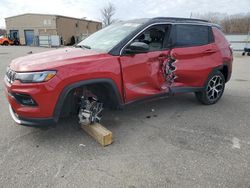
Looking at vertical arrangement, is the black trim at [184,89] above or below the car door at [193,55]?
below

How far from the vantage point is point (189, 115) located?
4.56 metres

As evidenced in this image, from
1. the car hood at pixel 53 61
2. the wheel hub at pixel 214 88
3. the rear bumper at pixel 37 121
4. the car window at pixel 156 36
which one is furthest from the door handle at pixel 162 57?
the rear bumper at pixel 37 121

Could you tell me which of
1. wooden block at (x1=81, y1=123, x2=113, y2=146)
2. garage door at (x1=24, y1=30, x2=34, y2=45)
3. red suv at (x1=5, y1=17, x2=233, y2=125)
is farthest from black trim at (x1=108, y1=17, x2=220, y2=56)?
garage door at (x1=24, y1=30, x2=34, y2=45)

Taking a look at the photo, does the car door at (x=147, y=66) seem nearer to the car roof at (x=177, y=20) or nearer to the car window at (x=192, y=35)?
the car roof at (x=177, y=20)

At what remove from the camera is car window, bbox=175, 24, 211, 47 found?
4.36 metres

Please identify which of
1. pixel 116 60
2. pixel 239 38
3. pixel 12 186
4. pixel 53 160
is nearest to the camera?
pixel 12 186

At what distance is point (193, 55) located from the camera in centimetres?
450

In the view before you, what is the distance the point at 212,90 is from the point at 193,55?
1.10 m

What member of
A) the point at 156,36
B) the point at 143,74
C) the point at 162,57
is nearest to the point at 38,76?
the point at 143,74

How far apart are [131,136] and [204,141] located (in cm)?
112

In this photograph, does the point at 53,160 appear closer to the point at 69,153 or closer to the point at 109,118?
the point at 69,153

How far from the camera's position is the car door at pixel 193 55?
4309 millimetres

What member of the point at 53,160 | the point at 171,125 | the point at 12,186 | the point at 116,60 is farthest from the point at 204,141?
the point at 12,186

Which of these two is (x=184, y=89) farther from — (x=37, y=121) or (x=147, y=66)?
(x=37, y=121)
